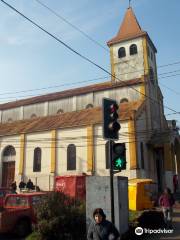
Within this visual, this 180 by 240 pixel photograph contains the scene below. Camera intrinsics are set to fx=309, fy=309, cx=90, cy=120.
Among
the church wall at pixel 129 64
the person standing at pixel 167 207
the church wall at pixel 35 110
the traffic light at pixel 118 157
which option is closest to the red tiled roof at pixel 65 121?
the church wall at pixel 35 110

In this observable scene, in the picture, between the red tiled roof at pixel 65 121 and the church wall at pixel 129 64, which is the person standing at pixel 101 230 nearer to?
the red tiled roof at pixel 65 121

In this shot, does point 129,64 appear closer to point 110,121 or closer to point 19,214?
point 19,214

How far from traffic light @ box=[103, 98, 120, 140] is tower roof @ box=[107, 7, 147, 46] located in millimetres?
30964

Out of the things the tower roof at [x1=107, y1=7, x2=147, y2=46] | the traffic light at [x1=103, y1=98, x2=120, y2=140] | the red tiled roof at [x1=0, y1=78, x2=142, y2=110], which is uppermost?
the tower roof at [x1=107, y1=7, x2=147, y2=46]

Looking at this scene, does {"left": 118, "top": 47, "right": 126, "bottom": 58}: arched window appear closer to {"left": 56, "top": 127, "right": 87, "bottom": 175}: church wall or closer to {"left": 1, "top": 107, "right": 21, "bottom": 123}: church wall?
{"left": 56, "top": 127, "right": 87, "bottom": 175}: church wall

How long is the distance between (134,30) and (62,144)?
1903 cm

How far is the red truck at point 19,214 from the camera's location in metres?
11.6

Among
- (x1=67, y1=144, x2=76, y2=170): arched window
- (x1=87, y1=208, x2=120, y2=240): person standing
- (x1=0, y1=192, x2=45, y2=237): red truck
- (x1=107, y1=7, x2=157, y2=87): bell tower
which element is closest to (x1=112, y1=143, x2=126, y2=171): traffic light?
(x1=87, y1=208, x2=120, y2=240): person standing

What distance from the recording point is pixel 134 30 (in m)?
40.4

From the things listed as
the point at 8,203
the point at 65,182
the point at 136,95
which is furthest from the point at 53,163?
the point at 8,203

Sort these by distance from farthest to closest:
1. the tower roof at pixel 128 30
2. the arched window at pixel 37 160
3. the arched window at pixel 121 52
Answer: the arched window at pixel 121 52
the tower roof at pixel 128 30
the arched window at pixel 37 160

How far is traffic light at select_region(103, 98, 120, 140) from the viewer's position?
900cm

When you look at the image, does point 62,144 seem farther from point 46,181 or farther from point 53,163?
point 46,181

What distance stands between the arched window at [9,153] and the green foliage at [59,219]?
2387 centimetres
